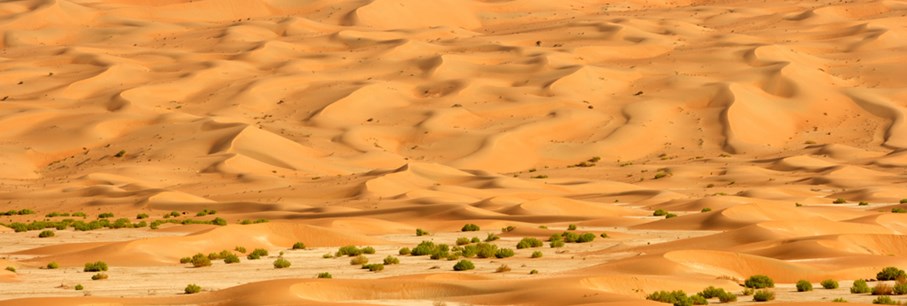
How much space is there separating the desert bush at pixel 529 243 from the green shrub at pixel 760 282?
9530 mm

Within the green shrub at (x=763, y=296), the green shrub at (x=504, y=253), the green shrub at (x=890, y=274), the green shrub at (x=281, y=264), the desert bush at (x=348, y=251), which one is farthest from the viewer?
the desert bush at (x=348, y=251)

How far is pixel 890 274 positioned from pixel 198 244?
45.3 feet

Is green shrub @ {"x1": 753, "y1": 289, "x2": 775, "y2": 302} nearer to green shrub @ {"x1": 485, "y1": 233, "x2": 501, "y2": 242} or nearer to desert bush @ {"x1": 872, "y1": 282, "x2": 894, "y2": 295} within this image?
desert bush @ {"x1": 872, "y1": 282, "x2": 894, "y2": 295}

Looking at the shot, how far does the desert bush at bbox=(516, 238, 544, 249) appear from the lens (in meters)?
29.0

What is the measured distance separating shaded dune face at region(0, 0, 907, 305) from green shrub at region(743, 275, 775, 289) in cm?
32

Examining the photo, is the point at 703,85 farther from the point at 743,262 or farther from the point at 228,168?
the point at 743,262

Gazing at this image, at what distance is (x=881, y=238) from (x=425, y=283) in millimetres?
11345

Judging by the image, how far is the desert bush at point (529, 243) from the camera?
2905cm

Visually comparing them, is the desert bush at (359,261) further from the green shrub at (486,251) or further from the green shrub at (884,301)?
the green shrub at (884,301)

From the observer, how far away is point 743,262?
72.7 feet

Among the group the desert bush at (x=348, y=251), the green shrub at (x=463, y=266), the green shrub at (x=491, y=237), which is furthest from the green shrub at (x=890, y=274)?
the green shrub at (x=491, y=237)

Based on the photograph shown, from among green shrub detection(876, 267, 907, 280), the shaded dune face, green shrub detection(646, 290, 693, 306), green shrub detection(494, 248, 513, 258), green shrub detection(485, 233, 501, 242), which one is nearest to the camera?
green shrub detection(646, 290, 693, 306)

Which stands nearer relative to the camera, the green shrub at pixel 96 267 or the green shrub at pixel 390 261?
the green shrub at pixel 96 267

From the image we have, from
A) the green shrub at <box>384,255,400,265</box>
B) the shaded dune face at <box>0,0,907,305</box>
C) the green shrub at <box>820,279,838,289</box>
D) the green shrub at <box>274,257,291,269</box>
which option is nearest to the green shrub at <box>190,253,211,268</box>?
the shaded dune face at <box>0,0,907,305</box>
